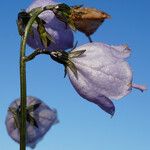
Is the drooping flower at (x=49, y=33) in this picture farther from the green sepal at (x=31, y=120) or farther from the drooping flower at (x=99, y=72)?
the green sepal at (x=31, y=120)

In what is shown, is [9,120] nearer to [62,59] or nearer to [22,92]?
[62,59]

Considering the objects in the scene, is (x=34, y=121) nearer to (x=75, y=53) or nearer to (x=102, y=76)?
(x=75, y=53)

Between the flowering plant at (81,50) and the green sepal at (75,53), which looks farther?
the green sepal at (75,53)

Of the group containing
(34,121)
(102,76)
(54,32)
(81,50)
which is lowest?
(34,121)

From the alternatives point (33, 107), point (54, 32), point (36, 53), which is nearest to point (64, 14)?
point (54, 32)

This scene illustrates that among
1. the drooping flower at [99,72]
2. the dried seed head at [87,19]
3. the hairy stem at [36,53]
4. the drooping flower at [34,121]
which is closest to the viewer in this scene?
the hairy stem at [36,53]

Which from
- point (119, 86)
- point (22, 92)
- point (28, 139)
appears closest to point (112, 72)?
point (119, 86)

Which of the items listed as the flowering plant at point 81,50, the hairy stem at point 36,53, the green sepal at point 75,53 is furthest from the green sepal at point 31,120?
the hairy stem at point 36,53
